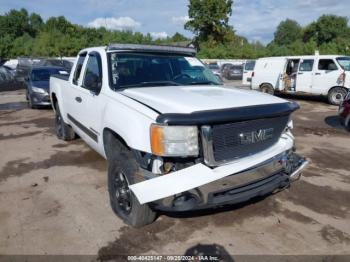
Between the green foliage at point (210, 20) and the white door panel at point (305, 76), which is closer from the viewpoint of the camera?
the white door panel at point (305, 76)

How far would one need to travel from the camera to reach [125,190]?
3.85 metres

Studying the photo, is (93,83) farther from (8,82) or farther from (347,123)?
(8,82)

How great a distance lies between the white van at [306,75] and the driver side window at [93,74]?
11178mm

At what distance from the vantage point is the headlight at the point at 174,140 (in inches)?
127

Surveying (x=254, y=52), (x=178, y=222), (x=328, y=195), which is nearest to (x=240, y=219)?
(x=178, y=222)

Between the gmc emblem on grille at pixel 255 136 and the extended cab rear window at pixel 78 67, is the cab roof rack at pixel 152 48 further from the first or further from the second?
the gmc emblem on grille at pixel 255 136

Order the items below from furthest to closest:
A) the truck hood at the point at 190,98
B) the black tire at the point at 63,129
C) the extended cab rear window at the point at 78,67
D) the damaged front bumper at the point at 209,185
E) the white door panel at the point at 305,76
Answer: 1. the white door panel at the point at 305,76
2. the black tire at the point at 63,129
3. the extended cab rear window at the point at 78,67
4. the truck hood at the point at 190,98
5. the damaged front bumper at the point at 209,185

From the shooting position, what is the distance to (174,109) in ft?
11.1

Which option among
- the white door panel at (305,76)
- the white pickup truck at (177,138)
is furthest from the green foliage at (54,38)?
the white pickup truck at (177,138)

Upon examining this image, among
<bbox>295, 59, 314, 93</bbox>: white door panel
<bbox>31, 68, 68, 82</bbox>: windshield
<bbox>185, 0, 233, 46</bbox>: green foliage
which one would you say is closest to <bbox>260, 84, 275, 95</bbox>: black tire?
<bbox>295, 59, 314, 93</bbox>: white door panel

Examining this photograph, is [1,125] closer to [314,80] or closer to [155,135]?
[155,135]

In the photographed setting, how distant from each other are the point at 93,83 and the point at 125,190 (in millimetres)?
1599

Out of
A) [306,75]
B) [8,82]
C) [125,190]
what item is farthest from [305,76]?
[8,82]

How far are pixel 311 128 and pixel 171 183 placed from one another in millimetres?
7368
